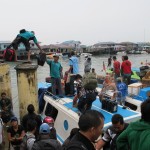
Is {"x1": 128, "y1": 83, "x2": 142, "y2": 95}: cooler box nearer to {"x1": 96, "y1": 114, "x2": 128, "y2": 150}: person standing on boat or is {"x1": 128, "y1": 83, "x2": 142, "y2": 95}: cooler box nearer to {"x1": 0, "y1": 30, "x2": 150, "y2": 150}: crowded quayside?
{"x1": 0, "y1": 30, "x2": 150, "y2": 150}: crowded quayside

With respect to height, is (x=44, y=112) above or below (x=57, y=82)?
below

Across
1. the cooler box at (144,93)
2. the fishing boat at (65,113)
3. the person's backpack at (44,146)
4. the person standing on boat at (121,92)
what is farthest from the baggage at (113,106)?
the person's backpack at (44,146)

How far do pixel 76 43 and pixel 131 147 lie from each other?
4200 inches

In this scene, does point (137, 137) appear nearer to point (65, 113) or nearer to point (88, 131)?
point (88, 131)

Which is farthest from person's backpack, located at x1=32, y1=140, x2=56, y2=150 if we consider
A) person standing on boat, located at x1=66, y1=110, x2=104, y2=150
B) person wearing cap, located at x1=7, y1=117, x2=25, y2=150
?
person wearing cap, located at x1=7, y1=117, x2=25, y2=150

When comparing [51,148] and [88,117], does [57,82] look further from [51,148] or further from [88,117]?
[88,117]

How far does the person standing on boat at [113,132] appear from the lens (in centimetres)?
431

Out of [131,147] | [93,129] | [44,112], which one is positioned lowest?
[44,112]

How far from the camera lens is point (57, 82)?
914 cm

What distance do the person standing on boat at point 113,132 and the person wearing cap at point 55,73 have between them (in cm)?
441

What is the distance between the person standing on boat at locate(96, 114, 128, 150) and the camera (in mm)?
4307

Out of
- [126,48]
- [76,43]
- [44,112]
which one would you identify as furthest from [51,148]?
[126,48]

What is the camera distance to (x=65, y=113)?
736 cm

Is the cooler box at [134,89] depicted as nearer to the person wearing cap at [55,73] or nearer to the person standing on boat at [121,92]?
the person standing on boat at [121,92]
